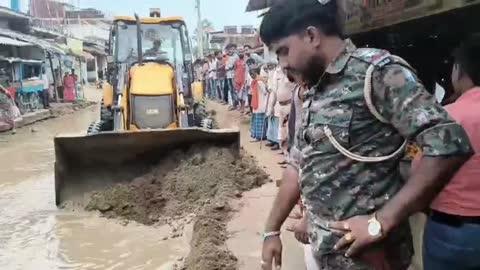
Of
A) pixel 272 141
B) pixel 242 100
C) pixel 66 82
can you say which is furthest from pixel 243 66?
pixel 66 82

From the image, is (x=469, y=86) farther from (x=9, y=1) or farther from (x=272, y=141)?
(x=9, y=1)

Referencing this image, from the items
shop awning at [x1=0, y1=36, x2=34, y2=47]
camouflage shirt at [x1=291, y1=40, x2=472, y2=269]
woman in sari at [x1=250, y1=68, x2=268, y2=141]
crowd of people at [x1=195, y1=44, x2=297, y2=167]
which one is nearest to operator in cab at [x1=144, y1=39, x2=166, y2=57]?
crowd of people at [x1=195, y1=44, x2=297, y2=167]

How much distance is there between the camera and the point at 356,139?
168cm

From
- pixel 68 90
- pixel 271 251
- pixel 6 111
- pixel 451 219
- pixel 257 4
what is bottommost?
pixel 68 90

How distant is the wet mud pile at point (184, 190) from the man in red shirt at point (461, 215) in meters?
3.72

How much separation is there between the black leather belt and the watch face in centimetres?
46

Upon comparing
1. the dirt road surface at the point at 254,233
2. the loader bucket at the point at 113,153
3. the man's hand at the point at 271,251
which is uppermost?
the man's hand at the point at 271,251

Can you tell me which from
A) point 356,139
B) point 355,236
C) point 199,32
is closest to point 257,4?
point 356,139

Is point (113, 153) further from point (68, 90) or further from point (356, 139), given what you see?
point (68, 90)

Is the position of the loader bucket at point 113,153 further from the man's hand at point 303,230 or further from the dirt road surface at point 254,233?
the man's hand at point 303,230

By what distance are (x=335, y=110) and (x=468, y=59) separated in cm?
68

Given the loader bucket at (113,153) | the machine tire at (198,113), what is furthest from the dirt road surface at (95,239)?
the machine tire at (198,113)

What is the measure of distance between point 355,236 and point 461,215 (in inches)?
19.5

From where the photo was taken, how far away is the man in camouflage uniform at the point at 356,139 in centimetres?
154
